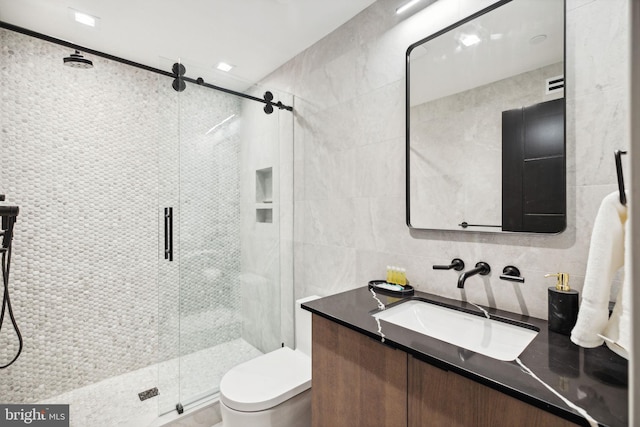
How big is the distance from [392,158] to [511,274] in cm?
81

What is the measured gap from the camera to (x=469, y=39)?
1364mm

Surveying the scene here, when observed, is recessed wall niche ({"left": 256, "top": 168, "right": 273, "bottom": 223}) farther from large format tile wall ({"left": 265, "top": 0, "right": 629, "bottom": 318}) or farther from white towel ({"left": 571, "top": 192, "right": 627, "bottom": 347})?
white towel ({"left": 571, "top": 192, "right": 627, "bottom": 347})

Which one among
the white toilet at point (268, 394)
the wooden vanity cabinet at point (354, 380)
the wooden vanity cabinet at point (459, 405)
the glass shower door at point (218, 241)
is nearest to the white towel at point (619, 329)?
the wooden vanity cabinet at point (459, 405)

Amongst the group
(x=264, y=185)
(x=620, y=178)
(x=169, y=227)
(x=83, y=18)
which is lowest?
(x=169, y=227)

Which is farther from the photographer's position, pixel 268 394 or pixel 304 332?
pixel 304 332

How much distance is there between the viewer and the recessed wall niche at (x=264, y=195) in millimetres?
2326

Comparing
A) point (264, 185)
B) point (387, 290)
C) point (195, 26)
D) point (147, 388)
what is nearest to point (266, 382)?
point (387, 290)

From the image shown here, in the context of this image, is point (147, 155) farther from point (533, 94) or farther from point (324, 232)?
point (533, 94)

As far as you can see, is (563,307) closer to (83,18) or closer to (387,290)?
(387,290)

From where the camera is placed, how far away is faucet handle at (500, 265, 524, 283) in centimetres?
118

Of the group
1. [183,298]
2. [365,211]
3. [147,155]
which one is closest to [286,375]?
[183,298]

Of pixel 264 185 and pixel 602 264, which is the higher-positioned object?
pixel 264 185

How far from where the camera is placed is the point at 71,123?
220cm

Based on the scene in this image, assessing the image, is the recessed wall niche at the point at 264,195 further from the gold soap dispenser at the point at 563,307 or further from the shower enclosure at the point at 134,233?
the gold soap dispenser at the point at 563,307
